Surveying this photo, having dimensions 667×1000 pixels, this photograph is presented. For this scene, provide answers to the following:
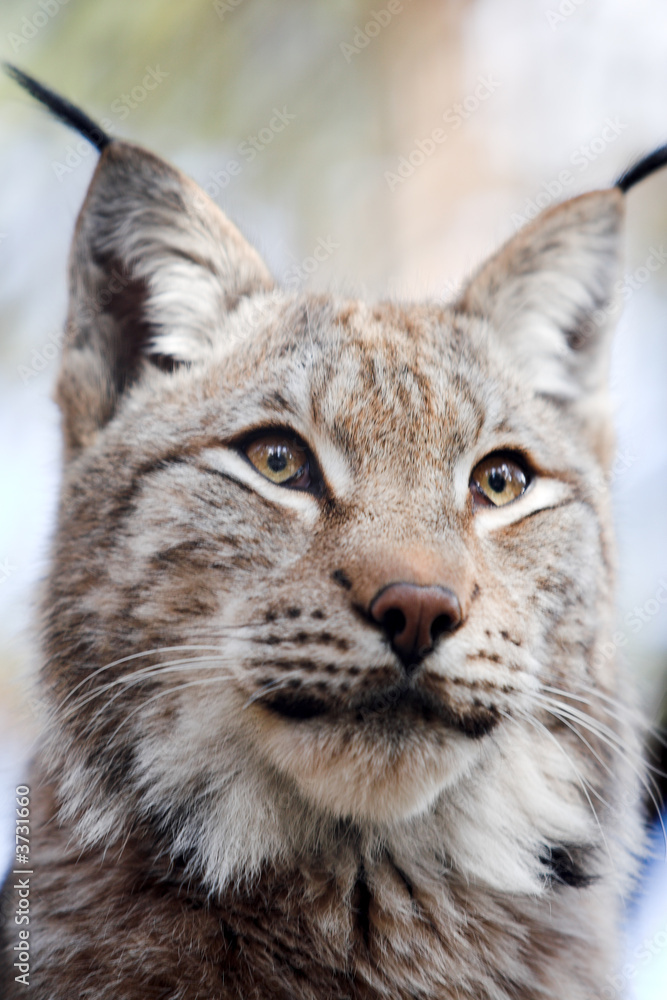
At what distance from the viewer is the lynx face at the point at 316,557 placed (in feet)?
3.56

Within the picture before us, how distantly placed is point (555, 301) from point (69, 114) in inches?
41.4

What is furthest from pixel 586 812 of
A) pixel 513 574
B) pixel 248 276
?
pixel 248 276

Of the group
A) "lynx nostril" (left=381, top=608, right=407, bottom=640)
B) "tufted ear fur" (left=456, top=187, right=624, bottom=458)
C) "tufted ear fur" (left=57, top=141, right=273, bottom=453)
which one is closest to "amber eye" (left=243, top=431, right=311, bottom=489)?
"tufted ear fur" (left=57, top=141, right=273, bottom=453)

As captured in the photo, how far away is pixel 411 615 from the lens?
1.01 m

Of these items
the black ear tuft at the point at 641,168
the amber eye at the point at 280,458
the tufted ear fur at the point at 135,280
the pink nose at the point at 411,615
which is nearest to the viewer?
the pink nose at the point at 411,615

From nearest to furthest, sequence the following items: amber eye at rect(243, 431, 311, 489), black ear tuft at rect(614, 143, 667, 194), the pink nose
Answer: the pink nose < amber eye at rect(243, 431, 311, 489) < black ear tuft at rect(614, 143, 667, 194)

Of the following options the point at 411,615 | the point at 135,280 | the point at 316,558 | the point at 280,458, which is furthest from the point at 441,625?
the point at 135,280

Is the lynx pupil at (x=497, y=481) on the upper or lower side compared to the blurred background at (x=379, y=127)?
lower

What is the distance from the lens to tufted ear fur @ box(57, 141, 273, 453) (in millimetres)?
1450

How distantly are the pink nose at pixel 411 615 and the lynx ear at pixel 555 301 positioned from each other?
2.62 feet

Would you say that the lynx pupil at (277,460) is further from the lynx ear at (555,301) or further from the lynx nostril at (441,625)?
the lynx ear at (555,301)

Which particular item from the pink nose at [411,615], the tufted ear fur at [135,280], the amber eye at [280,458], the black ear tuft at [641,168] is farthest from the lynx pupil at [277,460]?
the black ear tuft at [641,168]

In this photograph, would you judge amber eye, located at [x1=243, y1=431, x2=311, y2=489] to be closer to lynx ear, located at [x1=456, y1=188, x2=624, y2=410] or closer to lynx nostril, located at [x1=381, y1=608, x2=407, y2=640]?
lynx nostril, located at [x1=381, y1=608, x2=407, y2=640]

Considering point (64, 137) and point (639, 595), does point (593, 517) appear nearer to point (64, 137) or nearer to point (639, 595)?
point (639, 595)
